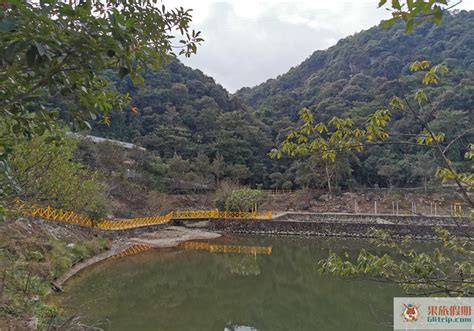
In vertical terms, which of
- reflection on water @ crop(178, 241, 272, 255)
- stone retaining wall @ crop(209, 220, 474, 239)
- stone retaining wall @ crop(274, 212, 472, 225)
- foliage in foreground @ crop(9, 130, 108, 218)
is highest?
foliage in foreground @ crop(9, 130, 108, 218)

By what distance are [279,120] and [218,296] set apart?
26394 millimetres

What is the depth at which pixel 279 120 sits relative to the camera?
32.2m

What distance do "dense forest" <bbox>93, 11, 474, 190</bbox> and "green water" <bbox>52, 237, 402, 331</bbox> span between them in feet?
29.4

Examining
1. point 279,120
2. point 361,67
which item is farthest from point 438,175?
point 361,67

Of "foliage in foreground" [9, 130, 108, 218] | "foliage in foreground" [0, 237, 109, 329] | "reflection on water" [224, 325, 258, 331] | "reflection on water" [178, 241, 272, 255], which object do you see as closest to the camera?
"foliage in foreground" [9, 130, 108, 218]

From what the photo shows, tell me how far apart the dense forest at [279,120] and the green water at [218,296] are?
29.4ft

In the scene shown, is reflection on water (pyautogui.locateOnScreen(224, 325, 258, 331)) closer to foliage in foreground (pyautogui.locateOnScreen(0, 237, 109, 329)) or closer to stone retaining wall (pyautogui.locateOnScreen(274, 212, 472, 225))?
foliage in foreground (pyautogui.locateOnScreen(0, 237, 109, 329))

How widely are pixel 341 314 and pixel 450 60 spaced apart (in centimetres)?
3026

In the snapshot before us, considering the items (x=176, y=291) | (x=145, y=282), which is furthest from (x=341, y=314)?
(x=145, y=282)

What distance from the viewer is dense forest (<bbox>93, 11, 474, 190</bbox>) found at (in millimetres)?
21453

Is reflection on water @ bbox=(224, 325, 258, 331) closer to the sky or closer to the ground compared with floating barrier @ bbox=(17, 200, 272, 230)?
closer to the ground

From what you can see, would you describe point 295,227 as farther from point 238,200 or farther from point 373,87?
point 373,87

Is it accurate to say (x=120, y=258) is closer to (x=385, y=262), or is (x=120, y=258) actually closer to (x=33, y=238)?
(x=33, y=238)

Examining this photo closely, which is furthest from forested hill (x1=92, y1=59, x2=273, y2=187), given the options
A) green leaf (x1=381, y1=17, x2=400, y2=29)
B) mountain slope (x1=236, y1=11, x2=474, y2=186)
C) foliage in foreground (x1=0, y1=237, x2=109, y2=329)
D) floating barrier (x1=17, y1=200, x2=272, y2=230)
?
green leaf (x1=381, y1=17, x2=400, y2=29)
